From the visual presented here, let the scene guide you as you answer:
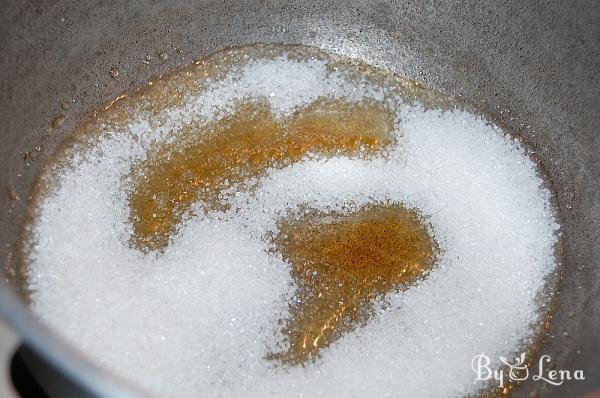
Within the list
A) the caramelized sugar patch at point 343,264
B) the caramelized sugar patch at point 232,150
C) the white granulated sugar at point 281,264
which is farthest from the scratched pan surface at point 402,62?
the caramelized sugar patch at point 343,264

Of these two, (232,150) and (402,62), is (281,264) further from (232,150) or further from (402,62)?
(402,62)

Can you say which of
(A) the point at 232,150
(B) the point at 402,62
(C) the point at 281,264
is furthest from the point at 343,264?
(B) the point at 402,62

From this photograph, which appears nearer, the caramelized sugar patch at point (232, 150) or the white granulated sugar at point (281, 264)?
the white granulated sugar at point (281, 264)

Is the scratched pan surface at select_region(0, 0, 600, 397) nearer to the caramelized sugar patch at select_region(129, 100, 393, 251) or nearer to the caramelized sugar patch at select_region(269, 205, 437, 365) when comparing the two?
the caramelized sugar patch at select_region(129, 100, 393, 251)

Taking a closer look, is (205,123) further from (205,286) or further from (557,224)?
(557,224)

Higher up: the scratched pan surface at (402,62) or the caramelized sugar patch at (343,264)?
the scratched pan surface at (402,62)

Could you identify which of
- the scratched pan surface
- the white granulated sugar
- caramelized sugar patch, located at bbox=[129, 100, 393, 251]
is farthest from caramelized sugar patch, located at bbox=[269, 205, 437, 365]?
the scratched pan surface

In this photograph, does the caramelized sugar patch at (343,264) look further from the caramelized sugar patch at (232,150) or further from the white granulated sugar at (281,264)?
the caramelized sugar patch at (232,150)
